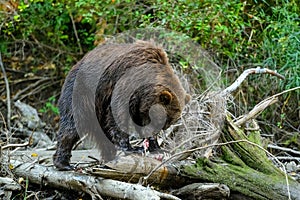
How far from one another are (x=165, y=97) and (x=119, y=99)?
40 centimetres

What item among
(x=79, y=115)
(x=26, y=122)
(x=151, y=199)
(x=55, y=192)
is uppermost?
(x=79, y=115)

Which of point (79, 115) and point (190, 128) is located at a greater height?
point (79, 115)

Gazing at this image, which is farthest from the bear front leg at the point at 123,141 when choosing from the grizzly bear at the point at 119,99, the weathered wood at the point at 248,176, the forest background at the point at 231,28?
the forest background at the point at 231,28

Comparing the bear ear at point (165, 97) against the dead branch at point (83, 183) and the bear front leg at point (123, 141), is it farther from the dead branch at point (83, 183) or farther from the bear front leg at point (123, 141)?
the dead branch at point (83, 183)

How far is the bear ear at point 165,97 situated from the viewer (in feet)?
14.8

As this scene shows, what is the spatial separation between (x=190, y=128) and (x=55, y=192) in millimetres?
1545

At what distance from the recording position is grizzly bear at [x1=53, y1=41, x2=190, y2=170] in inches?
180

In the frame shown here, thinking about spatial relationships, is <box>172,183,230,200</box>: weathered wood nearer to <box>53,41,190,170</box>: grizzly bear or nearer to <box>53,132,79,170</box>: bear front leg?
<box>53,41,190,170</box>: grizzly bear

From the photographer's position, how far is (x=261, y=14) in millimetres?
7719

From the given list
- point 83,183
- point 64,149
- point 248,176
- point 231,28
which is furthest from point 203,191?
point 231,28

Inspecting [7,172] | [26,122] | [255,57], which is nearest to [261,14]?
[255,57]

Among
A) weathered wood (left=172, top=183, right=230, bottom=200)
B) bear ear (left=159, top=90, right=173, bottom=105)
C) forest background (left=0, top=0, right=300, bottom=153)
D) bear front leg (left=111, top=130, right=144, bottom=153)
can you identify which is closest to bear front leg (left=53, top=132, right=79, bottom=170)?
bear front leg (left=111, top=130, right=144, bottom=153)

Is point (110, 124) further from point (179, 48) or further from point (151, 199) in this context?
point (179, 48)

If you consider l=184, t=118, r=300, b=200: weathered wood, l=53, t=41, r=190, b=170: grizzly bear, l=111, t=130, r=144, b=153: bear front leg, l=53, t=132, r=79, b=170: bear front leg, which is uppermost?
l=53, t=41, r=190, b=170: grizzly bear
